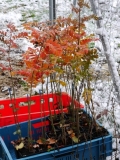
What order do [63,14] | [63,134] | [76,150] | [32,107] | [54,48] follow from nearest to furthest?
[54,48] < [76,150] < [63,134] < [32,107] < [63,14]

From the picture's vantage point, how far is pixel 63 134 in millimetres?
2445

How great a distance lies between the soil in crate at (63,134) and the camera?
2.37 metres

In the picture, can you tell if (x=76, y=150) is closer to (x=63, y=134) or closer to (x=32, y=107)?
(x=63, y=134)

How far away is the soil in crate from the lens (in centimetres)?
237

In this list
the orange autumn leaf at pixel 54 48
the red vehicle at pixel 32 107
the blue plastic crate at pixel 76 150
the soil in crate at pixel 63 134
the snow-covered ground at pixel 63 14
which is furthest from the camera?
the snow-covered ground at pixel 63 14

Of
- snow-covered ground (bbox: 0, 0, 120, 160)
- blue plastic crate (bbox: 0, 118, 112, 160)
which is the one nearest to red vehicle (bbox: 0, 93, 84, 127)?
blue plastic crate (bbox: 0, 118, 112, 160)

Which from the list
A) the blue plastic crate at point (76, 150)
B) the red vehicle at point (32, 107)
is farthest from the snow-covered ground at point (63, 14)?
the blue plastic crate at point (76, 150)

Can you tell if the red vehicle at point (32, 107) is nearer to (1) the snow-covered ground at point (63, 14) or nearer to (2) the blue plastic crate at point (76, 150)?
(2) the blue plastic crate at point (76, 150)

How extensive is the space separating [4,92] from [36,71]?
176 centimetres

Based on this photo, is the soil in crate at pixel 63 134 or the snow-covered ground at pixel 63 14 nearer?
the soil in crate at pixel 63 134

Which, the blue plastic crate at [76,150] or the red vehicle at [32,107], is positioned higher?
the red vehicle at [32,107]

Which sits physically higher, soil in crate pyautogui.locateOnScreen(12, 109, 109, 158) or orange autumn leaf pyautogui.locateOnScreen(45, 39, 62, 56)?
orange autumn leaf pyautogui.locateOnScreen(45, 39, 62, 56)

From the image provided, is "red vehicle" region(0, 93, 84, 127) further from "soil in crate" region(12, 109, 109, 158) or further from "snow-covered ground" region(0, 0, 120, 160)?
"snow-covered ground" region(0, 0, 120, 160)

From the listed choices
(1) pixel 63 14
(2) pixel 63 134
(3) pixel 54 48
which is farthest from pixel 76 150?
(1) pixel 63 14
